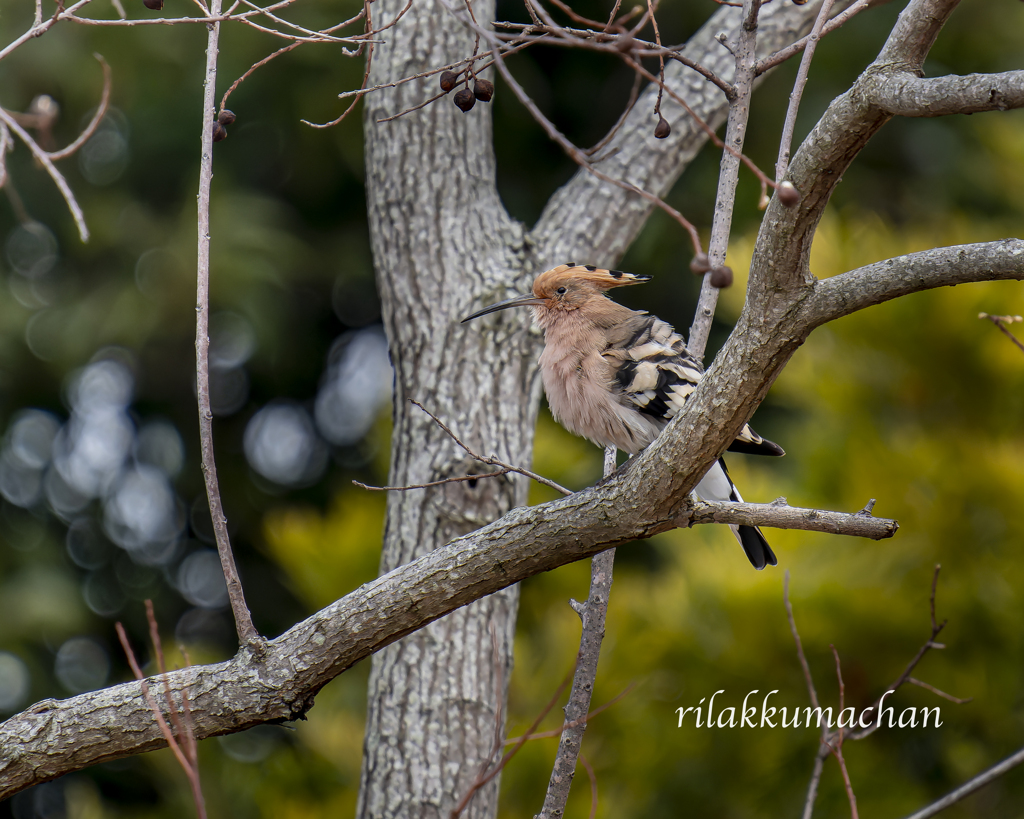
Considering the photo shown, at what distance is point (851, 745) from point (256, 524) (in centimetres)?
343

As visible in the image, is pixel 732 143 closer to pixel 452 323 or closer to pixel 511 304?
pixel 511 304

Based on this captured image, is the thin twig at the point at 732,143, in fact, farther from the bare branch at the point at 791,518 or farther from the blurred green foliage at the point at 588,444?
the blurred green foliage at the point at 588,444

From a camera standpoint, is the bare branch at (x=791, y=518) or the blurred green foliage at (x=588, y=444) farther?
the blurred green foliage at (x=588, y=444)

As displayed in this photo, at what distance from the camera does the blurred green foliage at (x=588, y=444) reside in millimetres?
3469

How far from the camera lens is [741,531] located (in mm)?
2674

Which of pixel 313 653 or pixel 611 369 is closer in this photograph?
pixel 313 653

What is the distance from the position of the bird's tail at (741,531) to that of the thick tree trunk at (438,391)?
58 cm

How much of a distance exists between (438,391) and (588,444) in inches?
83.0

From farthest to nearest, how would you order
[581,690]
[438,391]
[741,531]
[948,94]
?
[438,391] < [741,531] < [581,690] < [948,94]

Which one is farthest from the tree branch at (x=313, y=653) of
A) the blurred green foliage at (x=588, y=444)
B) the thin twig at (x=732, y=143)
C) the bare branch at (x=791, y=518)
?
the blurred green foliage at (x=588, y=444)

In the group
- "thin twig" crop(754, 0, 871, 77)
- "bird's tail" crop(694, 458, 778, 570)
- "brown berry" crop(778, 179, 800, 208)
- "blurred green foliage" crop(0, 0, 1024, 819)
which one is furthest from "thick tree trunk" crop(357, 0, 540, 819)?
"brown berry" crop(778, 179, 800, 208)

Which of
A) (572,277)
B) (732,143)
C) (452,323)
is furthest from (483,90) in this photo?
(452,323)

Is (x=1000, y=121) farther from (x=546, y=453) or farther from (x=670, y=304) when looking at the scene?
(x=546, y=453)

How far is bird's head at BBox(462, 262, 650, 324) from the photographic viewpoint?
2779mm
